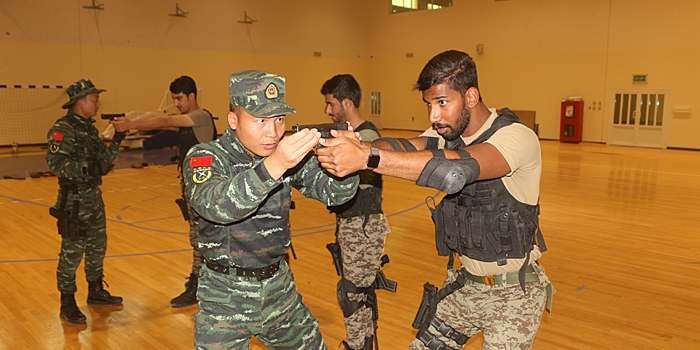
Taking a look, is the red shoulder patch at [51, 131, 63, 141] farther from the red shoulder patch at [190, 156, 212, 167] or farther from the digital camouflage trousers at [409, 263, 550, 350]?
the digital camouflage trousers at [409, 263, 550, 350]

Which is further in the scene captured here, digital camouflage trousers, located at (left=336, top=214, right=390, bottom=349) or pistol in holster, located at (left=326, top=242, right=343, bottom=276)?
pistol in holster, located at (left=326, top=242, right=343, bottom=276)

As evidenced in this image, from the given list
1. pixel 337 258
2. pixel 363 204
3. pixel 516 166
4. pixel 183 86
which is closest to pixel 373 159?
pixel 516 166

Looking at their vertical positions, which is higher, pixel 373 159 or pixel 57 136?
pixel 373 159

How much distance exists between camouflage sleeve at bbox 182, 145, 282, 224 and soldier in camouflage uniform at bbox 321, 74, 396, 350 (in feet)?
5.36

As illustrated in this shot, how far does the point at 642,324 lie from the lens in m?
4.84

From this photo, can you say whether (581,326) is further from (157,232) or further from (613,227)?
(157,232)

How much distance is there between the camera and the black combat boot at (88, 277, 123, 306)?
5250 millimetres

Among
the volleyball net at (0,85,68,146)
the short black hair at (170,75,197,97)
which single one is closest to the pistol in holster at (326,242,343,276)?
the short black hair at (170,75,197,97)

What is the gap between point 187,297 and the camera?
209 inches

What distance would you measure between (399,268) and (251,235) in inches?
165

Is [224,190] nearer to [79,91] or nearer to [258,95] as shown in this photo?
[258,95]

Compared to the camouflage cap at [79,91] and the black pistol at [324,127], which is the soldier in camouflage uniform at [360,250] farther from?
the camouflage cap at [79,91]

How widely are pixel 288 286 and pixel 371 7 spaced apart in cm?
2614

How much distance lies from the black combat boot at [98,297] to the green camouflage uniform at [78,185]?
0.07m
